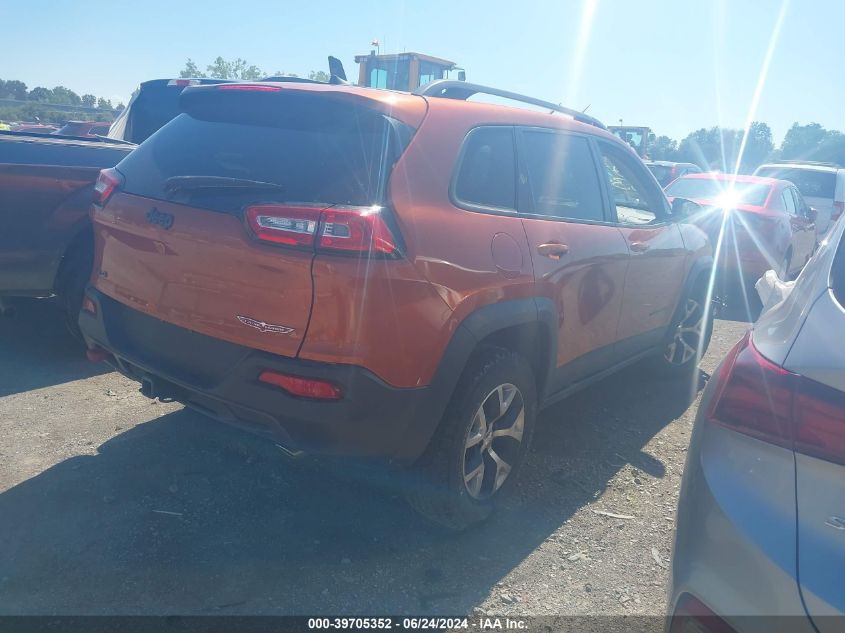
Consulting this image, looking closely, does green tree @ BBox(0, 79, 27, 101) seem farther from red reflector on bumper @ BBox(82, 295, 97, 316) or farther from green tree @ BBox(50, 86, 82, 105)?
red reflector on bumper @ BBox(82, 295, 97, 316)

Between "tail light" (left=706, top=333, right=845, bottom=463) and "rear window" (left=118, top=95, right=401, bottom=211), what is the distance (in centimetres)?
135

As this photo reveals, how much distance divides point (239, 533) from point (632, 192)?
11.0 ft

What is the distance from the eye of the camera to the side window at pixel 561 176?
3.40 meters

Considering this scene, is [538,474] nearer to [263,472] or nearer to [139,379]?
[263,472]

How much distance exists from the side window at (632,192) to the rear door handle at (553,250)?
A: 3.52ft

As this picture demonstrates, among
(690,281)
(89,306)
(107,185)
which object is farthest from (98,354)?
(690,281)

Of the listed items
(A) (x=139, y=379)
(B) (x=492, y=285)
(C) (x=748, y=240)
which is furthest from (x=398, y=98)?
(C) (x=748, y=240)

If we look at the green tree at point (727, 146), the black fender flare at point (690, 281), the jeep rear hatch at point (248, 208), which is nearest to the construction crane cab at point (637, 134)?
the green tree at point (727, 146)

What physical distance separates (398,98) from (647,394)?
134 inches

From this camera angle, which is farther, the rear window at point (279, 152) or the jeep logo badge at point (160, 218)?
the jeep logo badge at point (160, 218)

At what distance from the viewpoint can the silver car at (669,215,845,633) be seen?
1.50 m

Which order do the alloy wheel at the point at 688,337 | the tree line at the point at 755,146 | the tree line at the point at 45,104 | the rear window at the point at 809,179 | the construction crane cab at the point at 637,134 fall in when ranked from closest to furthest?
1. the alloy wheel at the point at 688,337
2. the rear window at the point at 809,179
3. the construction crane cab at the point at 637,134
4. the tree line at the point at 45,104
5. the tree line at the point at 755,146

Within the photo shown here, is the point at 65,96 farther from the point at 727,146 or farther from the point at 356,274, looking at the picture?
the point at 356,274

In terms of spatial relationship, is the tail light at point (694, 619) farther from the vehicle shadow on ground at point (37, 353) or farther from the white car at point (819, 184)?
the white car at point (819, 184)
